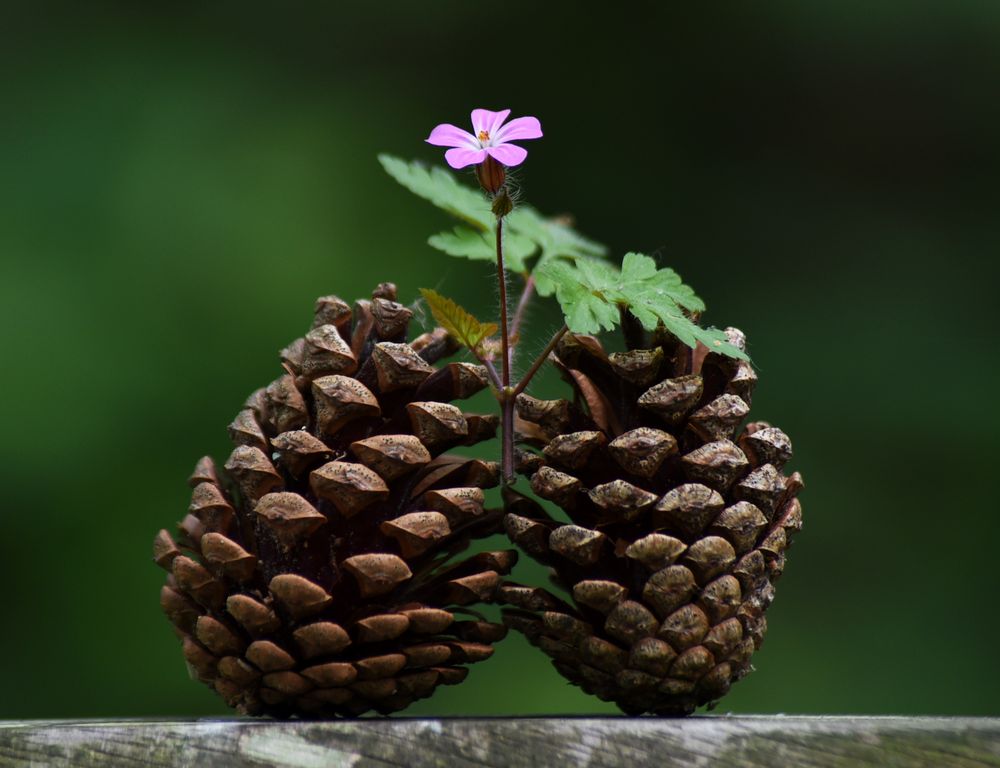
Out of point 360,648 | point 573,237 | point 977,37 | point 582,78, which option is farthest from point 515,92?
point 360,648

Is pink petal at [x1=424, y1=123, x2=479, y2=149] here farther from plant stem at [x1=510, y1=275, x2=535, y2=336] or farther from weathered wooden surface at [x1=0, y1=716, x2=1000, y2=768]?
weathered wooden surface at [x1=0, y1=716, x2=1000, y2=768]

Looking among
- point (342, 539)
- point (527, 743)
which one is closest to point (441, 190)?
point (342, 539)

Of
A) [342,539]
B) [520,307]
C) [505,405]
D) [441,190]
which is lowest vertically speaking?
[342,539]

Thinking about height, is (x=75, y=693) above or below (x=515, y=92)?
below

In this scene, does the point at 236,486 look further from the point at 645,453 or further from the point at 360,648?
the point at 645,453

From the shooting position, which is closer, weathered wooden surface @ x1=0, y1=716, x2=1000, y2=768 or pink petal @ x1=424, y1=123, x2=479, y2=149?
weathered wooden surface @ x1=0, y1=716, x2=1000, y2=768

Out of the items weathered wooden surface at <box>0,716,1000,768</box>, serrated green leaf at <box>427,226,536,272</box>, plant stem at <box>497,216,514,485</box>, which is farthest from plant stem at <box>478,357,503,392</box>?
weathered wooden surface at <box>0,716,1000,768</box>

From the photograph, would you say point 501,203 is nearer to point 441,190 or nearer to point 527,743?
point 441,190
